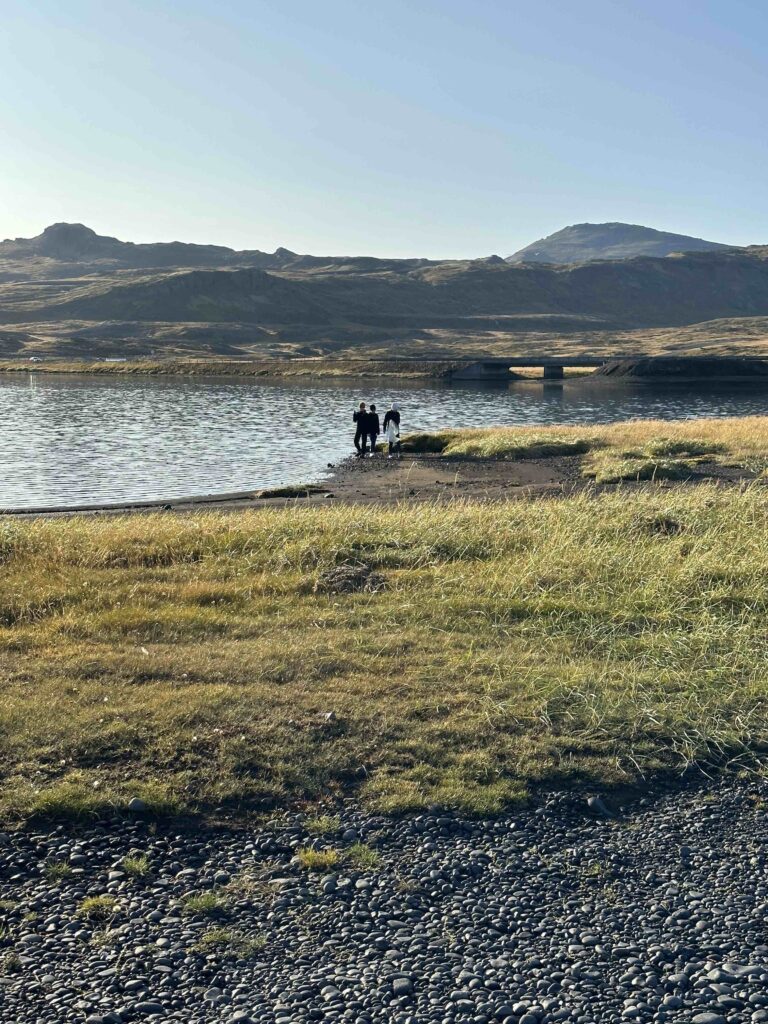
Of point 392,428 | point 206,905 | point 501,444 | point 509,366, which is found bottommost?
point 206,905

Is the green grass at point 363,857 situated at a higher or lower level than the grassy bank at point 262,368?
lower

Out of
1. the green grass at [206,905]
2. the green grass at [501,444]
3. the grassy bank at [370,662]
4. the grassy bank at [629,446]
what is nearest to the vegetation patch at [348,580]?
the grassy bank at [370,662]

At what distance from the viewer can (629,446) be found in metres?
40.1

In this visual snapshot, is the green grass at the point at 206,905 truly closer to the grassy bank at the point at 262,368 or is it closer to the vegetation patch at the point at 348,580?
the vegetation patch at the point at 348,580

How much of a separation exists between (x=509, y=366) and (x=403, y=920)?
11819cm

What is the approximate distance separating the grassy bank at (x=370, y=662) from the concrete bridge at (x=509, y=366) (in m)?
101

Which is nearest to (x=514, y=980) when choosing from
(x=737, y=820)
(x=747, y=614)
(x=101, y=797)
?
(x=737, y=820)

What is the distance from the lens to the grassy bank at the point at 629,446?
3322cm

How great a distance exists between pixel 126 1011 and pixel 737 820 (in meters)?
5.06

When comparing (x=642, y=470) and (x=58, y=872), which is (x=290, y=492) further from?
(x=58, y=872)

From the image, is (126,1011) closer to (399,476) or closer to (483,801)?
(483,801)

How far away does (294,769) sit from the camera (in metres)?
8.73

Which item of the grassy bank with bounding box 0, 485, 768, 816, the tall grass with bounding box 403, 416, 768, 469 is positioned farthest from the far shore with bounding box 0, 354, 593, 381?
the grassy bank with bounding box 0, 485, 768, 816

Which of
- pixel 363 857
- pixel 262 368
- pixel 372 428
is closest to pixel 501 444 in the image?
pixel 372 428
